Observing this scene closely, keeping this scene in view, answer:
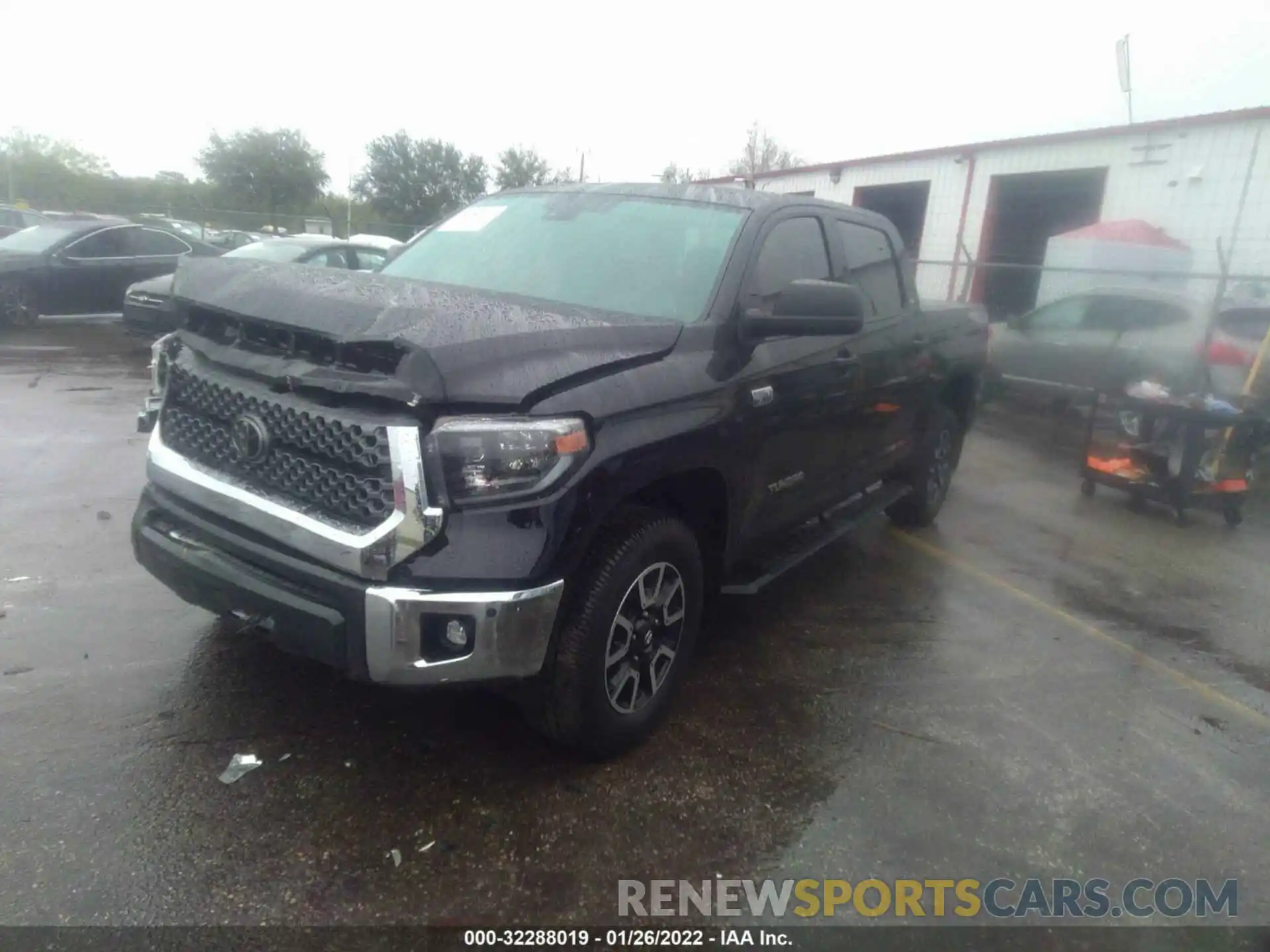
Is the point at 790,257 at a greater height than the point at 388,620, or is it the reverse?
the point at 790,257

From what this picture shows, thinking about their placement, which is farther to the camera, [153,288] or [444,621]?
[153,288]

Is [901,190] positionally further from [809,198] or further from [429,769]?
[429,769]

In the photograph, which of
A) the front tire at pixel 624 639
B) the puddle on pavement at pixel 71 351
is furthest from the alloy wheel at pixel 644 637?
the puddle on pavement at pixel 71 351

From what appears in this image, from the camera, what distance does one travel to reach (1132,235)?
13898mm

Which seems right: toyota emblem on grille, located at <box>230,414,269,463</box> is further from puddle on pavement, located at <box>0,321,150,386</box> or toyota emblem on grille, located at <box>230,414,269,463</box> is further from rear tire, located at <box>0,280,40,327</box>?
rear tire, located at <box>0,280,40,327</box>

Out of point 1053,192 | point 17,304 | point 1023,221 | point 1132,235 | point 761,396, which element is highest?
point 1053,192

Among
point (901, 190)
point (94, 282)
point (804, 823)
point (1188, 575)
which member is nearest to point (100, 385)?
point (94, 282)

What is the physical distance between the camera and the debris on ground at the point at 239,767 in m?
2.91

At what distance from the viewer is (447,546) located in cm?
258

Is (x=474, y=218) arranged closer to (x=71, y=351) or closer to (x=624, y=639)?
(x=624, y=639)

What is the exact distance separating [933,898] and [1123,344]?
9.66 m

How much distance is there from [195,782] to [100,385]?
7.30 m

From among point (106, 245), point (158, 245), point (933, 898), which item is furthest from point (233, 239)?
point (933, 898)

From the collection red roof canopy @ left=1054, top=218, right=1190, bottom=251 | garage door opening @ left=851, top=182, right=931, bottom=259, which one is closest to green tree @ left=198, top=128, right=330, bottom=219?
garage door opening @ left=851, top=182, right=931, bottom=259
